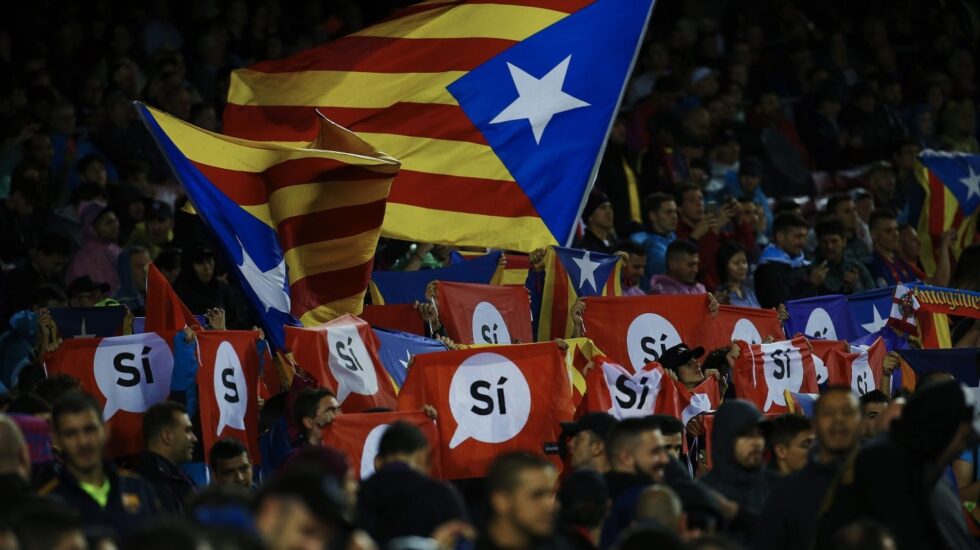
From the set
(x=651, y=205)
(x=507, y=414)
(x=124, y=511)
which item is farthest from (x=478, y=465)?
(x=651, y=205)

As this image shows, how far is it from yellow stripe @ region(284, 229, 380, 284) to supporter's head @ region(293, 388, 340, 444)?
1.47m

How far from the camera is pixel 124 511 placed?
7422 millimetres

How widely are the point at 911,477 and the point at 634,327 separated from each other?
4.35 metres

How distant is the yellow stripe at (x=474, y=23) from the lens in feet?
40.1

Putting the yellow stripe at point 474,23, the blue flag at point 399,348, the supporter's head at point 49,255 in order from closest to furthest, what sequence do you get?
the blue flag at point 399,348
the yellow stripe at point 474,23
the supporter's head at point 49,255

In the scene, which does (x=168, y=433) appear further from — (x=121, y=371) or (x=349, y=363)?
(x=349, y=363)

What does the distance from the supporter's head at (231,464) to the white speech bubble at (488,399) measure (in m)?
1.42

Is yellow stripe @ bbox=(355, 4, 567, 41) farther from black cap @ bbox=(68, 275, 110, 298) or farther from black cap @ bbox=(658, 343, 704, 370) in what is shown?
black cap @ bbox=(658, 343, 704, 370)

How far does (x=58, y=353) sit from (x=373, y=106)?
3175 mm

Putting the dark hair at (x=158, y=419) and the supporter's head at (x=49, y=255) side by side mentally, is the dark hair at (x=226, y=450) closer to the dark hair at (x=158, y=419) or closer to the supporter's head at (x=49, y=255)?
the dark hair at (x=158, y=419)

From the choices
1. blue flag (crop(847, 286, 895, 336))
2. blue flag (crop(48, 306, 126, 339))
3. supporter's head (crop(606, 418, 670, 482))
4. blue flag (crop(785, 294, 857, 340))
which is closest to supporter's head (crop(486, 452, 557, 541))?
supporter's head (crop(606, 418, 670, 482))

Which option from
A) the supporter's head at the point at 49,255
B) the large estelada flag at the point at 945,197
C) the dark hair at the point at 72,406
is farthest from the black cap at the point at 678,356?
the large estelada flag at the point at 945,197

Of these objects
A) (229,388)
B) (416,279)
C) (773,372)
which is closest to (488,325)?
(416,279)

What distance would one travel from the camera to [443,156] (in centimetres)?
1189
